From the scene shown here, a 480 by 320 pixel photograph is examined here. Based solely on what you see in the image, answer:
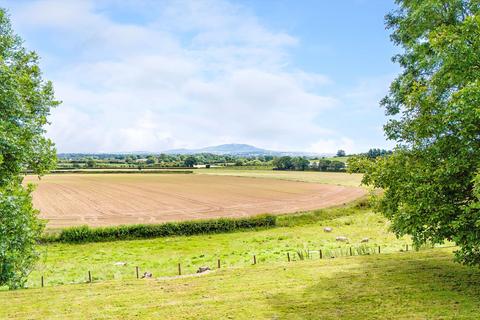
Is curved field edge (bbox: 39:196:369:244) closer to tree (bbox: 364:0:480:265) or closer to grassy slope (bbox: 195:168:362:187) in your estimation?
tree (bbox: 364:0:480:265)

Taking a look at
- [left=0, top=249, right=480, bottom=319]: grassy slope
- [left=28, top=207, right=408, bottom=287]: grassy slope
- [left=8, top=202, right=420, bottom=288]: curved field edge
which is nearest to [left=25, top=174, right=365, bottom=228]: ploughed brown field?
[left=8, top=202, right=420, bottom=288]: curved field edge

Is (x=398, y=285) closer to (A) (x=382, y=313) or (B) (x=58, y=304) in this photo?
(A) (x=382, y=313)

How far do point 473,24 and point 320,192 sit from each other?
7764cm

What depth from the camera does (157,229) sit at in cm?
4938

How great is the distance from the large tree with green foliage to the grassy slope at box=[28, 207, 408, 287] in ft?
37.6

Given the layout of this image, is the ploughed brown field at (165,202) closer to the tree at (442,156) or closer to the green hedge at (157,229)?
the green hedge at (157,229)

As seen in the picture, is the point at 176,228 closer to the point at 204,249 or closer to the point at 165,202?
the point at 204,249

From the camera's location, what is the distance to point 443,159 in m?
17.1

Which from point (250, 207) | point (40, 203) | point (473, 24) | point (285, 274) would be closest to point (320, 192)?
point (250, 207)

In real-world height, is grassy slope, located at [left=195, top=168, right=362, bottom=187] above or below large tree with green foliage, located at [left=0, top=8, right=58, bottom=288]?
below

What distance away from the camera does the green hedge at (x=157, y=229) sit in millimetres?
45719

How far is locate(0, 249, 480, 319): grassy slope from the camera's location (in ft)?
51.0

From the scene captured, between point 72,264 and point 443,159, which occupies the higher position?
point 443,159

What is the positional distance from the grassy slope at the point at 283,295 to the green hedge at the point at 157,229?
26.2 m
